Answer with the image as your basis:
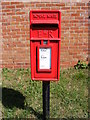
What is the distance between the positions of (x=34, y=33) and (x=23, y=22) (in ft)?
7.19

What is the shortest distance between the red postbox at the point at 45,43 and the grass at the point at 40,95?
886mm

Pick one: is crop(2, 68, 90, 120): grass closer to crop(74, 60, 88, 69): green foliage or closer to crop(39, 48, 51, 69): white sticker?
crop(74, 60, 88, 69): green foliage

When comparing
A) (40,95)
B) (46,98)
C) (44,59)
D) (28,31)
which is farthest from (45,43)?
(28,31)

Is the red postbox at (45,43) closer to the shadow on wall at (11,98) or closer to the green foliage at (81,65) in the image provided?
the shadow on wall at (11,98)

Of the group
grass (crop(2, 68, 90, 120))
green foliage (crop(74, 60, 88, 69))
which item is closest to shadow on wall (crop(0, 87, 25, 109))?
grass (crop(2, 68, 90, 120))

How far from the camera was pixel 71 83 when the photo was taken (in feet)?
14.1

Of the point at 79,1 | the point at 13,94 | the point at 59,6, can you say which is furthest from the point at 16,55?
the point at 79,1

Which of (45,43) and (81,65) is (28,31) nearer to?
(81,65)

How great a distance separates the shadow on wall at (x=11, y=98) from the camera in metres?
3.55

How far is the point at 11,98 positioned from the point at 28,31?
5.82ft

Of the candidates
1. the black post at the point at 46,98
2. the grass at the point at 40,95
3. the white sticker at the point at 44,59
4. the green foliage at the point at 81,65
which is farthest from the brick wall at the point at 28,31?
the white sticker at the point at 44,59

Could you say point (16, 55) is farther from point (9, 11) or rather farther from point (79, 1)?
point (79, 1)

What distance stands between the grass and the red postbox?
0.89m

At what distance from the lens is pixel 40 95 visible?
384cm
